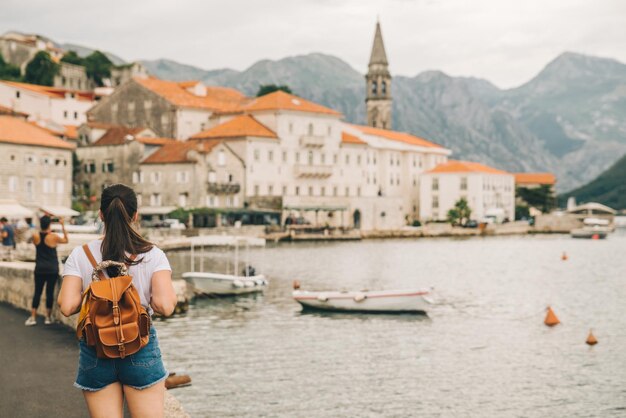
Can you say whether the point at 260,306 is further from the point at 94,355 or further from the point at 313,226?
the point at 313,226

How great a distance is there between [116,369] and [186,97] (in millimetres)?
96795

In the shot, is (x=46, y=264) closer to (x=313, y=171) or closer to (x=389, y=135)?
(x=313, y=171)

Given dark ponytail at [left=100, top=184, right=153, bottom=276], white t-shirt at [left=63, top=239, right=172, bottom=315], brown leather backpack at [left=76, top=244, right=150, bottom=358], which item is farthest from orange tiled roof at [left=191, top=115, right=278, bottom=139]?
brown leather backpack at [left=76, top=244, right=150, bottom=358]

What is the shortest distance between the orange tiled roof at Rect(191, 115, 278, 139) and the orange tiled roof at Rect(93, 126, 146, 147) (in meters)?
7.39

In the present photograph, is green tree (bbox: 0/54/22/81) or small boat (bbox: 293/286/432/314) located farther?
green tree (bbox: 0/54/22/81)

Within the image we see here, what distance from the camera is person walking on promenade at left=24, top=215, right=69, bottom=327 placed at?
44.6ft

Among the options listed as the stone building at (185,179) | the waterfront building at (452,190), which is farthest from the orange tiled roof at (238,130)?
the waterfront building at (452,190)

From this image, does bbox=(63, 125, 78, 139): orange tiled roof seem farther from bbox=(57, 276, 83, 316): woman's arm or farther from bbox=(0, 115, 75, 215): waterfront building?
bbox=(57, 276, 83, 316): woman's arm

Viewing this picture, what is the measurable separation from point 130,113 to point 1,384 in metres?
90.7

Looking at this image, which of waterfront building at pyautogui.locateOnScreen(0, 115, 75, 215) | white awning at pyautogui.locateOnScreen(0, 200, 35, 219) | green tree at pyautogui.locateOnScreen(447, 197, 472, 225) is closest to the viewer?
white awning at pyautogui.locateOnScreen(0, 200, 35, 219)

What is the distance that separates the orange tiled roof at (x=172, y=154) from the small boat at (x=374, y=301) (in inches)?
2134

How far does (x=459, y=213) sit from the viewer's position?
4471 inches

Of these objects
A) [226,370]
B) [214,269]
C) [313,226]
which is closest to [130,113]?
[313,226]

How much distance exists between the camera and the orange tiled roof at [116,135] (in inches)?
3411
